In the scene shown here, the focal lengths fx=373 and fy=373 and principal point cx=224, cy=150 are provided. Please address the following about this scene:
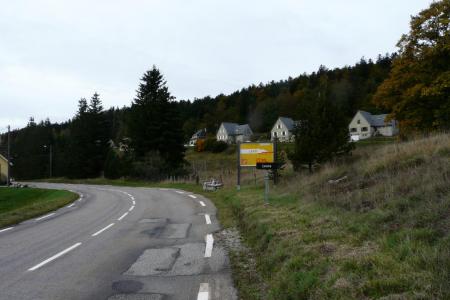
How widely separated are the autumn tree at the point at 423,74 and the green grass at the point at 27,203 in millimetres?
23171

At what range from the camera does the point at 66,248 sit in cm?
920

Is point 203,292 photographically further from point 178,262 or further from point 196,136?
point 196,136

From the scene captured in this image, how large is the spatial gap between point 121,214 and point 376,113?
3405 inches

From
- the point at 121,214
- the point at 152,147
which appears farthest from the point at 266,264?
the point at 152,147

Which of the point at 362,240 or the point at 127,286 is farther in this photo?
the point at 362,240

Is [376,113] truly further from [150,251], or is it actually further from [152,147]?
[150,251]

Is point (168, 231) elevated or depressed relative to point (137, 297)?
depressed

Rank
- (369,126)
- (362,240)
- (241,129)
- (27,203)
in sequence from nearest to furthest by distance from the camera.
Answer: (362,240)
(27,203)
(369,126)
(241,129)

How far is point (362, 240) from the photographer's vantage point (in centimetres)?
619

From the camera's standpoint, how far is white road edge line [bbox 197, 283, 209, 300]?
5338 millimetres

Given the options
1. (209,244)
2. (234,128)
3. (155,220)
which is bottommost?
(155,220)

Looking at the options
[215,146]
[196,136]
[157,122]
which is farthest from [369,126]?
[157,122]

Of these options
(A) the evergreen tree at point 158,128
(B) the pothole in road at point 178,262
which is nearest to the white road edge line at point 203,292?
(B) the pothole in road at point 178,262

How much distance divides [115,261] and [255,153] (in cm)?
1711
